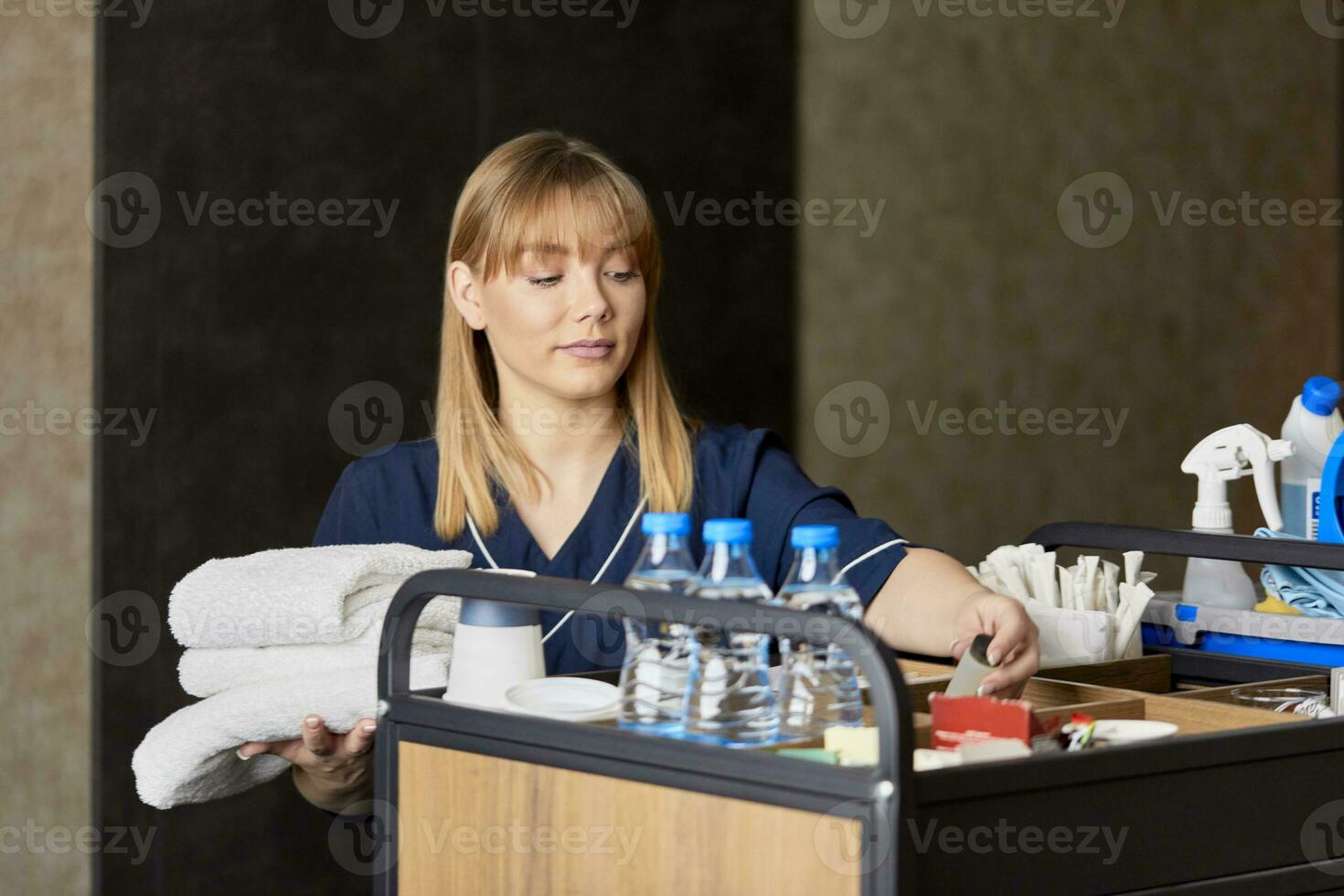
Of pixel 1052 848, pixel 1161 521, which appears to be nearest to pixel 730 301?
pixel 1161 521

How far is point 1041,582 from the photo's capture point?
5.95 ft

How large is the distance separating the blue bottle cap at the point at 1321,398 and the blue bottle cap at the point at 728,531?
3.60ft

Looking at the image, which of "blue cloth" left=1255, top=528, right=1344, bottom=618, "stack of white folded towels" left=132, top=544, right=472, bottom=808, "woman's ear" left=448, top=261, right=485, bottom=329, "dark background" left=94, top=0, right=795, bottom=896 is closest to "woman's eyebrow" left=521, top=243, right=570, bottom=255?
"woman's ear" left=448, top=261, right=485, bottom=329

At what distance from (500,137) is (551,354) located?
137 centimetres

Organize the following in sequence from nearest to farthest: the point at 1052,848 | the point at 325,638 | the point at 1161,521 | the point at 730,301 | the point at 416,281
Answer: the point at 1052,848, the point at 325,638, the point at 416,281, the point at 730,301, the point at 1161,521

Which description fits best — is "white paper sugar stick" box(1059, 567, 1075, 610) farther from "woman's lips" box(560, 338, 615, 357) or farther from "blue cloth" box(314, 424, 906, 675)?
"woman's lips" box(560, 338, 615, 357)

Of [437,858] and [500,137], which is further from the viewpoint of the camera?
[500,137]

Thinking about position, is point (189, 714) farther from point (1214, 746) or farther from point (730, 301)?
point (730, 301)

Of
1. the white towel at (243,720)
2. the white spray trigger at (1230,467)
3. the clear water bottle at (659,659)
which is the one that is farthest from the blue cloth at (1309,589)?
the white towel at (243,720)

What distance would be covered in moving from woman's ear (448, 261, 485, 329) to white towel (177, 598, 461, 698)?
47 cm

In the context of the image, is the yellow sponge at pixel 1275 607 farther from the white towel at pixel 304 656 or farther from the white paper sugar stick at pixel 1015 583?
the white towel at pixel 304 656

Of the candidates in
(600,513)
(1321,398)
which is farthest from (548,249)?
(1321,398)

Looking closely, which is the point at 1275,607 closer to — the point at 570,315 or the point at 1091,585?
the point at 1091,585

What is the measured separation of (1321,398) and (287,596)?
1305mm
